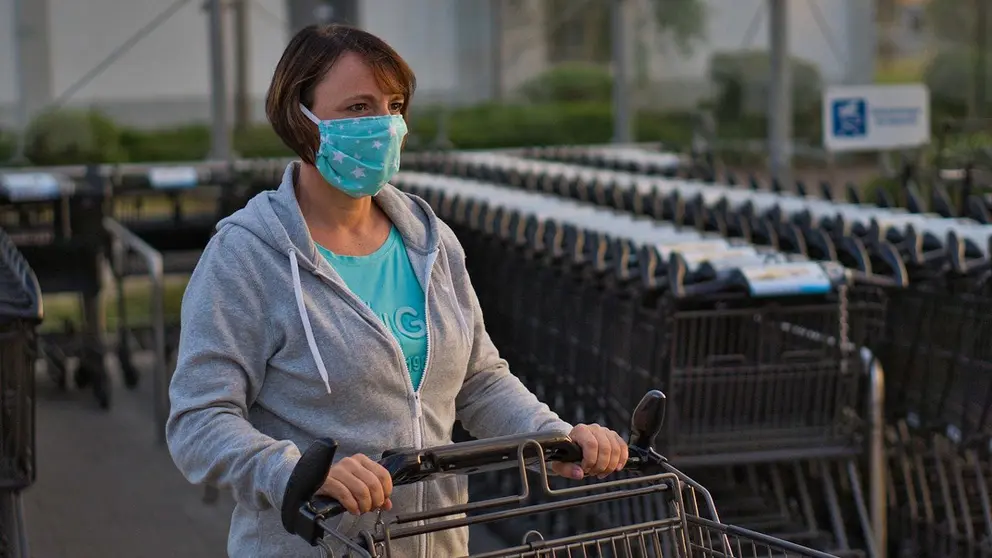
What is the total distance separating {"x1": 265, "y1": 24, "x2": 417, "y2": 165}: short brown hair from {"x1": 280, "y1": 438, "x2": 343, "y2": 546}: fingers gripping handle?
62 centimetres

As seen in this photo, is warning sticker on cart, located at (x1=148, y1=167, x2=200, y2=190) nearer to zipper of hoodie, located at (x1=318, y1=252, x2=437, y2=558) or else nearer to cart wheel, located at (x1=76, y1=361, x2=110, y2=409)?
cart wheel, located at (x1=76, y1=361, x2=110, y2=409)

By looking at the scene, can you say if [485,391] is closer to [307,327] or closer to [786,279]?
[307,327]

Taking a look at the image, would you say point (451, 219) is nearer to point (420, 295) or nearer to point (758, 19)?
point (420, 295)

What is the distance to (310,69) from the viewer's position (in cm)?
245

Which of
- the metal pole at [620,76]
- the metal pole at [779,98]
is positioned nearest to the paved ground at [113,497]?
the metal pole at [779,98]

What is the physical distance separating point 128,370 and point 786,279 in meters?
5.75

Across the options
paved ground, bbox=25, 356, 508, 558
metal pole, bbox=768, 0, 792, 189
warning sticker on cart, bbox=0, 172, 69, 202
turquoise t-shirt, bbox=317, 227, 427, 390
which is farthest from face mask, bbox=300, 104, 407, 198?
metal pole, bbox=768, 0, 792, 189

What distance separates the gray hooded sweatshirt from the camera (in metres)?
2.33

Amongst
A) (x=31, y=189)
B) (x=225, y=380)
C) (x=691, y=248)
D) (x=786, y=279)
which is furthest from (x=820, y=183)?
(x=225, y=380)

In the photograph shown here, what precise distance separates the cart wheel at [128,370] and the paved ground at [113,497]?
1.51ft

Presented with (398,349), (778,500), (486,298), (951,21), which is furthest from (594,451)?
(951,21)

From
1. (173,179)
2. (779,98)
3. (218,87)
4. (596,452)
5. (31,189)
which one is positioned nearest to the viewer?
(596,452)

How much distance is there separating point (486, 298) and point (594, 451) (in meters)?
3.74

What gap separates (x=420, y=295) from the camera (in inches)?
101
